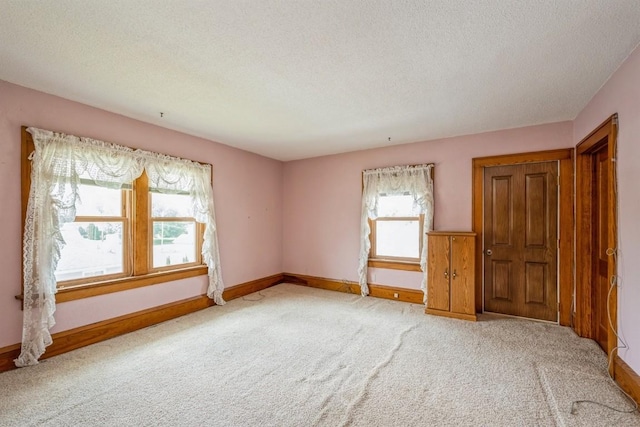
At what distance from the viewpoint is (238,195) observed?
16.2ft

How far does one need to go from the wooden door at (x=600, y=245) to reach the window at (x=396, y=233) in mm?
2000

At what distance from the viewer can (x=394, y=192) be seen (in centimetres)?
469

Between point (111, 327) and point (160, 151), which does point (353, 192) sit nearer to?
point (160, 151)

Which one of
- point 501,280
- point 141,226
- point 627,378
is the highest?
point 141,226

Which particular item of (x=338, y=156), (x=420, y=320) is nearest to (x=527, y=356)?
(x=420, y=320)

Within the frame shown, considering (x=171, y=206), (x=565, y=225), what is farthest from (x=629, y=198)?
(x=171, y=206)

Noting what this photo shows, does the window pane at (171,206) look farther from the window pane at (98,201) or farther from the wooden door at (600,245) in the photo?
the wooden door at (600,245)

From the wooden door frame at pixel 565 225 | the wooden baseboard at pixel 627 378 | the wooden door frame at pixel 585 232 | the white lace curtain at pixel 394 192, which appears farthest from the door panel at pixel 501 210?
the wooden baseboard at pixel 627 378

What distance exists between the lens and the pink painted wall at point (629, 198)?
6.88ft

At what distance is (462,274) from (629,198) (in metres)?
1.91

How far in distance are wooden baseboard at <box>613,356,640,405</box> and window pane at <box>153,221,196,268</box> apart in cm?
472

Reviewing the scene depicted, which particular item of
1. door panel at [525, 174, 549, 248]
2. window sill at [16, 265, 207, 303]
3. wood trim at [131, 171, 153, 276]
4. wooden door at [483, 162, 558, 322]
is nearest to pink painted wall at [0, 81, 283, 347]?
window sill at [16, 265, 207, 303]

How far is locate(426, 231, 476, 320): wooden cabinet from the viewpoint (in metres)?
3.78

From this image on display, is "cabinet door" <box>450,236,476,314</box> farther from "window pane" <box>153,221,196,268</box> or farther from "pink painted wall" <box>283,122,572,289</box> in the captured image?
"window pane" <box>153,221,196,268</box>
